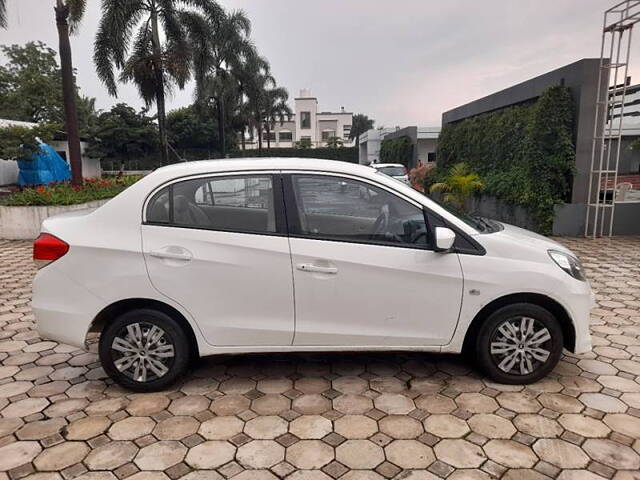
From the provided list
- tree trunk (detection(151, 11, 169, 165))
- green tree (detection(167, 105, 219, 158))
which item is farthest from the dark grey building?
green tree (detection(167, 105, 219, 158))

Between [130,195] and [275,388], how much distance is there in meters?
1.72

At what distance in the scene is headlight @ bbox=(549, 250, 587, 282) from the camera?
307 centimetres

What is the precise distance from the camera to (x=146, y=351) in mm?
3047

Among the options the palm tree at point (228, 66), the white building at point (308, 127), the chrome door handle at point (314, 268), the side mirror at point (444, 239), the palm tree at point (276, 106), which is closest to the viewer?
the side mirror at point (444, 239)

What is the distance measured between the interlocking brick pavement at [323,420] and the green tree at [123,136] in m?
29.1

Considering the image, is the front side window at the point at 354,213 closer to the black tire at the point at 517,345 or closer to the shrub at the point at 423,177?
the black tire at the point at 517,345

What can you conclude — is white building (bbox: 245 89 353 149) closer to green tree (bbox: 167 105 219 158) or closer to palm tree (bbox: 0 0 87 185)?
green tree (bbox: 167 105 219 158)

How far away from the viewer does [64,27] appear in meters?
11.0

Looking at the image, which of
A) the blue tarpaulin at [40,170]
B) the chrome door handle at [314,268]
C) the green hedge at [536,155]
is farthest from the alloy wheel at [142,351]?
the blue tarpaulin at [40,170]

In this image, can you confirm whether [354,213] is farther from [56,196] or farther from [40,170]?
[40,170]

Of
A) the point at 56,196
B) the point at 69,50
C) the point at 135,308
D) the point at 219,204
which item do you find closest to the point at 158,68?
the point at 69,50

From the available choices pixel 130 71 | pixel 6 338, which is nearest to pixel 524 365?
pixel 6 338

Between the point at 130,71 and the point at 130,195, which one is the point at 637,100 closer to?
the point at 130,71

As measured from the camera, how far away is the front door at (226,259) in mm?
2926
